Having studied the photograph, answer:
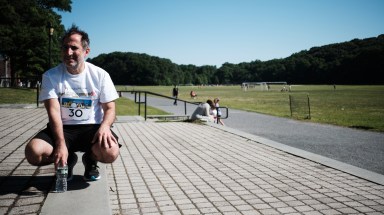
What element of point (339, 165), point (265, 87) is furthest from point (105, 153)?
point (265, 87)

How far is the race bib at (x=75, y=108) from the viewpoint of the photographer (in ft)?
10.7

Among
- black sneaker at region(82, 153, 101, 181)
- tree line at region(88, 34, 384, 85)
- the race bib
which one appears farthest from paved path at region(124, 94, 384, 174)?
tree line at region(88, 34, 384, 85)

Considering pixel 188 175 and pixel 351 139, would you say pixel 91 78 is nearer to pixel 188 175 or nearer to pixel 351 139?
pixel 188 175

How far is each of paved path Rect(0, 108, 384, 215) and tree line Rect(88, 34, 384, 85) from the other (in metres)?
115

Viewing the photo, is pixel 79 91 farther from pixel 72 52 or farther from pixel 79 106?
pixel 72 52

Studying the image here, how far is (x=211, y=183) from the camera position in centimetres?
395

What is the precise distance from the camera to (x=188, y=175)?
4320 millimetres

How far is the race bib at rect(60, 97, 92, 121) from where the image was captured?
3263mm

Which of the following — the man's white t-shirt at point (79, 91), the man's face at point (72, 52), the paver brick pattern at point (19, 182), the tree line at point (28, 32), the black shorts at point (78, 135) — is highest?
the tree line at point (28, 32)

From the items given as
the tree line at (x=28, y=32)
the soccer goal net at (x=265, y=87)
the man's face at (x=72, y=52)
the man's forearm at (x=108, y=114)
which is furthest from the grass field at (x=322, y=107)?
the soccer goal net at (x=265, y=87)

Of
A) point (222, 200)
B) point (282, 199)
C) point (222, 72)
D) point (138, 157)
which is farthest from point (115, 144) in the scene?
point (222, 72)

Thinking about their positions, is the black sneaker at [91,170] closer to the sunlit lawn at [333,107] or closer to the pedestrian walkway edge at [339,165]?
the pedestrian walkway edge at [339,165]

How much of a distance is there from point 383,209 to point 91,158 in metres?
3.12

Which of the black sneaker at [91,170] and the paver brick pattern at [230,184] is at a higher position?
the black sneaker at [91,170]
